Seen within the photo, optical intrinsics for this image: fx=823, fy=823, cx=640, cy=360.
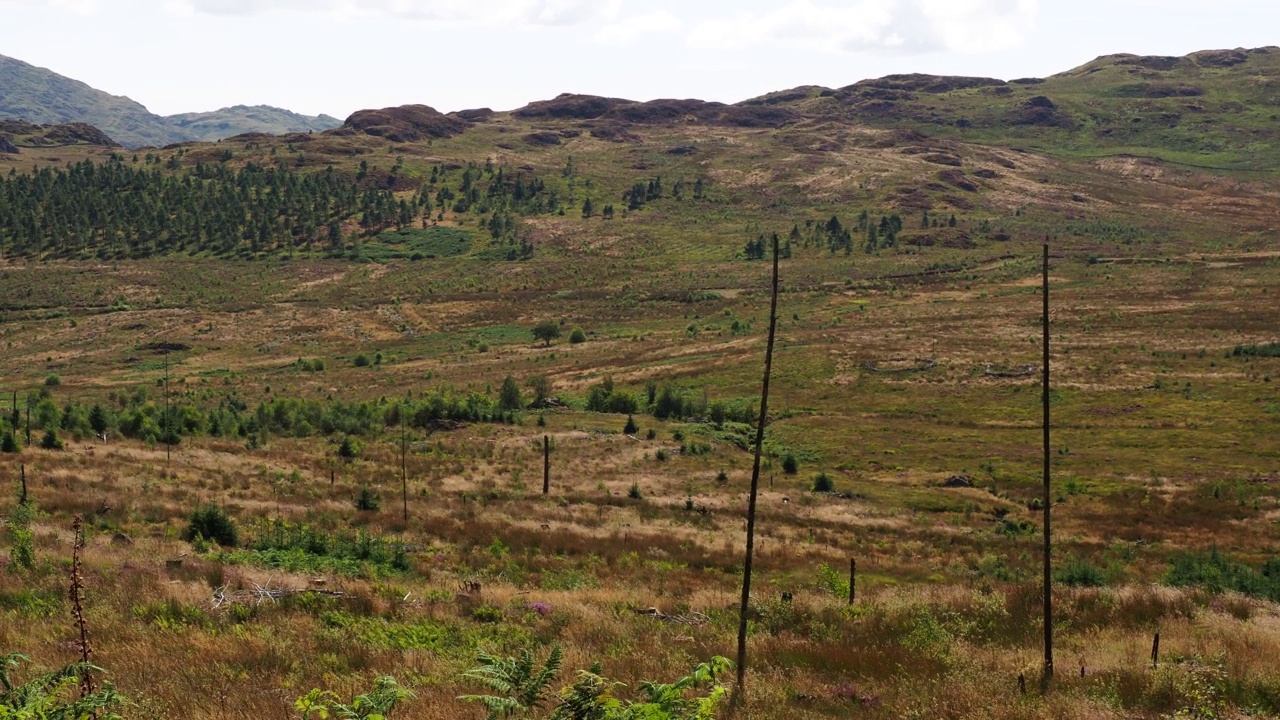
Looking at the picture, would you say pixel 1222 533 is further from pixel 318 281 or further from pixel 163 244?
pixel 163 244

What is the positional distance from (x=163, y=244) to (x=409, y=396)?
8617 centimetres

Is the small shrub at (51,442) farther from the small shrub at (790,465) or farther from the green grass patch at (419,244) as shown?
the green grass patch at (419,244)

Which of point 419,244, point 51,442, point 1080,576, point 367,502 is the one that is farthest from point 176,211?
point 1080,576

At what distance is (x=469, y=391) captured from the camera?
2657 inches

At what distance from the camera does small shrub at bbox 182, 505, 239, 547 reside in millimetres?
20625

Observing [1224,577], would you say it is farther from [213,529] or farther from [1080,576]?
[213,529]

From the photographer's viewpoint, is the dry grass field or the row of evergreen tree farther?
the row of evergreen tree

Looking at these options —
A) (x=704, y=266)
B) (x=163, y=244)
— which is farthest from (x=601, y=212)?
(x=163, y=244)

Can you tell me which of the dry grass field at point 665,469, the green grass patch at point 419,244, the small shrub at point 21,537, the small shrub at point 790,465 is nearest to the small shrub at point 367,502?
the dry grass field at point 665,469

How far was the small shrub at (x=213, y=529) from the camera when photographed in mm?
20625

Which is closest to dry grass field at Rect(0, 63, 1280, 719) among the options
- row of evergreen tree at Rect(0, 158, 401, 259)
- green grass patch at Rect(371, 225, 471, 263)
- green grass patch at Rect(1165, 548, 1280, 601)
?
green grass patch at Rect(1165, 548, 1280, 601)

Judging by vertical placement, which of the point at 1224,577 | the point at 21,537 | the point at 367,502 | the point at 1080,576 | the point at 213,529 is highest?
the point at 21,537

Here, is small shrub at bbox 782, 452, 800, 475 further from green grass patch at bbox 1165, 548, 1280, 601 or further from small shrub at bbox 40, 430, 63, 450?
small shrub at bbox 40, 430, 63, 450

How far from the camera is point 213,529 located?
20.8m
